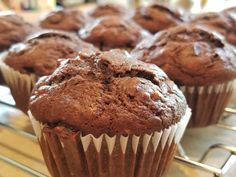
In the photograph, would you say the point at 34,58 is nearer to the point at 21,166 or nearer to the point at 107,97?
the point at 21,166

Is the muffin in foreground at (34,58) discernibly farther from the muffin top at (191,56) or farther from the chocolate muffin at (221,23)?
the chocolate muffin at (221,23)

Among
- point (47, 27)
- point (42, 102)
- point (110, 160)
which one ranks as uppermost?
point (42, 102)

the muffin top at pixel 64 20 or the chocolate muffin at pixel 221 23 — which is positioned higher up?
the chocolate muffin at pixel 221 23

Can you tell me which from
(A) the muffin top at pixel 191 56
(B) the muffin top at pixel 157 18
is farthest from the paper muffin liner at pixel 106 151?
(B) the muffin top at pixel 157 18

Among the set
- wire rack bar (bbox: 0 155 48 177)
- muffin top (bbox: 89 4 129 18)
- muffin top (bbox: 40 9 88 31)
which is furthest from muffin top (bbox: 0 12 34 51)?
wire rack bar (bbox: 0 155 48 177)

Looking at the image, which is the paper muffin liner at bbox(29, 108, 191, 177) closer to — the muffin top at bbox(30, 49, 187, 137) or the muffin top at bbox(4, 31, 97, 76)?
the muffin top at bbox(30, 49, 187, 137)

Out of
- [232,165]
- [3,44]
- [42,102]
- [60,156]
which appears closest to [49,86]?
[42,102]

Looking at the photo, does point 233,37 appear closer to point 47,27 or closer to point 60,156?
point 47,27
